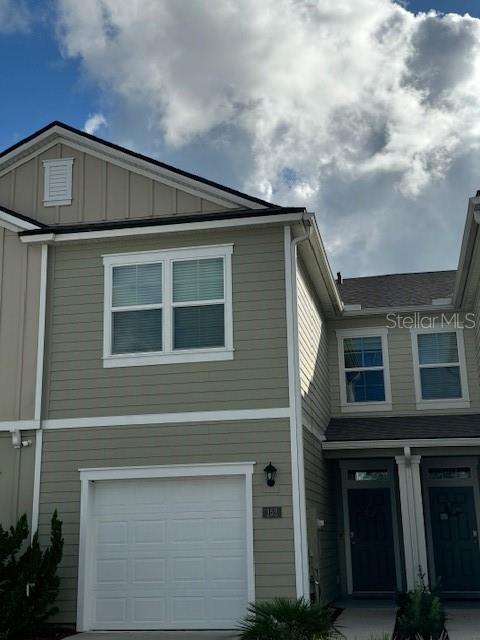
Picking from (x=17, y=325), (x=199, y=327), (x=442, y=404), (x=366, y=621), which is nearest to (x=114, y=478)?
(x=199, y=327)

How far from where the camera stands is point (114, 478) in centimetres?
1031

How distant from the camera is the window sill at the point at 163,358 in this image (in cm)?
1045

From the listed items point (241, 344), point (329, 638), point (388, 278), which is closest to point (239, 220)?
point (241, 344)

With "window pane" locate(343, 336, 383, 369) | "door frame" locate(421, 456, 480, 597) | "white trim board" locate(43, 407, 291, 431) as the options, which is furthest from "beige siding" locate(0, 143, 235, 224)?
"door frame" locate(421, 456, 480, 597)

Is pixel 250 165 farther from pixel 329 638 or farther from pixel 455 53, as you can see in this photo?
pixel 329 638

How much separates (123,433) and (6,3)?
21.7ft

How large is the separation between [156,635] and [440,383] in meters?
7.82

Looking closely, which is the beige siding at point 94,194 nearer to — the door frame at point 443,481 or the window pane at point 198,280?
the window pane at point 198,280

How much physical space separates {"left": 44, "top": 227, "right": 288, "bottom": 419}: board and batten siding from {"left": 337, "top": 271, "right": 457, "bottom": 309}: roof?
5.40 m

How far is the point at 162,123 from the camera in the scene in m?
14.5

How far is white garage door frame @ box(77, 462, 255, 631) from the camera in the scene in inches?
388

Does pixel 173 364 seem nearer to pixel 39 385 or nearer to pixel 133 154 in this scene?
pixel 39 385

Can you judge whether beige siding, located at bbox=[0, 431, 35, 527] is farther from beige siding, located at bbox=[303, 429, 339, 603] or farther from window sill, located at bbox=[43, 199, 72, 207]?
beige siding, located at bbox=[303, 429, 339, 603]

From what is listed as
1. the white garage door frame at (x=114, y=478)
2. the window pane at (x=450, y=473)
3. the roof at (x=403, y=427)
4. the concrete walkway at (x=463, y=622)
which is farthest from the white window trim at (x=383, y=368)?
the white garage door frame at (x=114, y=478)
